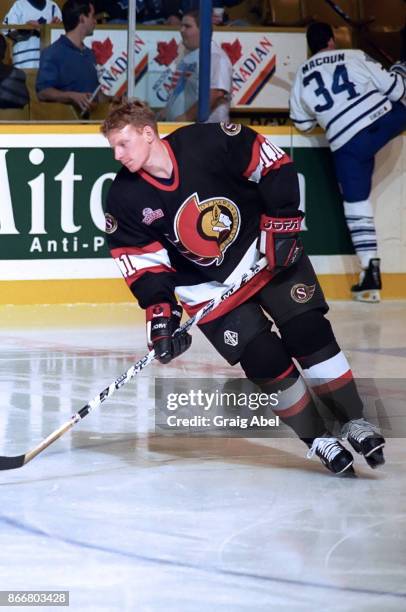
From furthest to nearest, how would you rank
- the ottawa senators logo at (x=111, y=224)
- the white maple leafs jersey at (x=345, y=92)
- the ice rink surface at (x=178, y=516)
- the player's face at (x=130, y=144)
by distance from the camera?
the white maple leafs jersey at (x=345, y=92) → the ottawa senators logo at (x=111, y=224) → the player's face at (x=130, y=144) → the ice rink surface at (x=178, y=516)

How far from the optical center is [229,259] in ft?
13.3

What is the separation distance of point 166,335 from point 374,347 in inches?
90.3

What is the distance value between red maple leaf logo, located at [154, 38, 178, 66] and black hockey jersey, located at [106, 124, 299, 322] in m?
3.37

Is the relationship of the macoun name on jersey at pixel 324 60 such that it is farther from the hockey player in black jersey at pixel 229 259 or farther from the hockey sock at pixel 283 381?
the hockey sock at pixel 283 381

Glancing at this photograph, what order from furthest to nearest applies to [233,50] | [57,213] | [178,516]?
1. [233,50]
2. [57,213]
3. [178,516]

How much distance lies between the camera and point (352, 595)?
2891 millimetres

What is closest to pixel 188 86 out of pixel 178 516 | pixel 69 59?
pixel 69 59

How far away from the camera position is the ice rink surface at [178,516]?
115 inches

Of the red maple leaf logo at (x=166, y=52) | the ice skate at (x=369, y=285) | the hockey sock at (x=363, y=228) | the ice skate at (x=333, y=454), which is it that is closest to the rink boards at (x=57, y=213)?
the red maple leaf logo at (x=166, y=52)

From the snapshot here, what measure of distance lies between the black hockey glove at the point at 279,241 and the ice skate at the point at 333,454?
0.52 metres

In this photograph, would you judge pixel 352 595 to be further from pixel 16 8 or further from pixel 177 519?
pixel 16 8

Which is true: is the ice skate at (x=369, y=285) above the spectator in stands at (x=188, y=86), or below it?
below

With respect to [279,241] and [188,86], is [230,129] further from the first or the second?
[188,86]

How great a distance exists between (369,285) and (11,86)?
222cm
